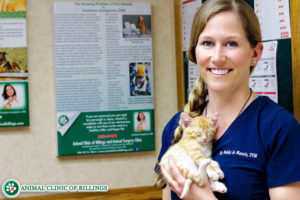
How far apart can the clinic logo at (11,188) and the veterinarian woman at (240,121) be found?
1658 millimetres

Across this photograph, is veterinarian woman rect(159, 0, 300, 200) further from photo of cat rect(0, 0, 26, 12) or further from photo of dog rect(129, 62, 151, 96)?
photo of cat rect(0, 0, 26, 12)

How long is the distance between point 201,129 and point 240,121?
138 millimetres

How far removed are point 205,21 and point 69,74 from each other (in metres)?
1.55

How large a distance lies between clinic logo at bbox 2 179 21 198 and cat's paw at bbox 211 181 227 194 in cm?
179

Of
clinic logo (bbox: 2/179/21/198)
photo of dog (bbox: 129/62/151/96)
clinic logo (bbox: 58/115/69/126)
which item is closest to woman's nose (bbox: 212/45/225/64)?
photo of dog (bbox: 129/62/151/96)

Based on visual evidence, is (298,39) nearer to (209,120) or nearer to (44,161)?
(209,120)

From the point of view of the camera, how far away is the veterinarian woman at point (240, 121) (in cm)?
107

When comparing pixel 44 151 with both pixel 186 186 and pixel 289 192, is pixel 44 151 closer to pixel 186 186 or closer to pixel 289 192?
pixel 186 186

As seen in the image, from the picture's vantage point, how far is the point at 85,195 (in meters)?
2.60

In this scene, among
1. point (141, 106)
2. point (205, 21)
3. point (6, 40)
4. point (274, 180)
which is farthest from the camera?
point (141, 106)

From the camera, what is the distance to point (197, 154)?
1.19 meters

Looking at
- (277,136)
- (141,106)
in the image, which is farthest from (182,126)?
(141,106)

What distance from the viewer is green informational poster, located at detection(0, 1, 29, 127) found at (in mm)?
2451

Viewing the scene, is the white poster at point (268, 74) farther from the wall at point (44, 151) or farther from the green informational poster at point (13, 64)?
the green informational poster at point (13, 64)
